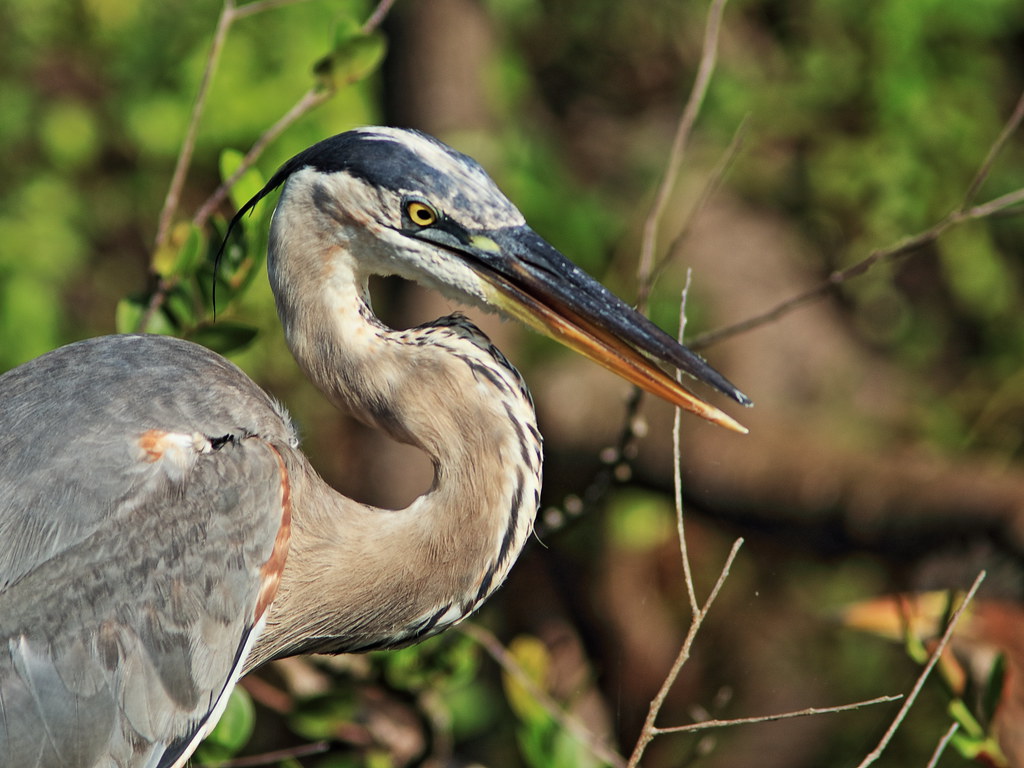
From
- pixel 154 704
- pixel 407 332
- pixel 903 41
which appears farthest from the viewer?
pixel 903 41

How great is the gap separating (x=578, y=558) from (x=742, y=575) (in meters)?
0.53

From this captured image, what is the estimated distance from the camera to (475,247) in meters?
1.64

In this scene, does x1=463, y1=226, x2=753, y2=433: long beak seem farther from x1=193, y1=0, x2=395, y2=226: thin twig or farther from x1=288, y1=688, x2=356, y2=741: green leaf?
x1=288, y1=688, x2=356, y2=741: green leaf

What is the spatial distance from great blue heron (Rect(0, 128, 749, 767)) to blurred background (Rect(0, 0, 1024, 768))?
957 millimetres

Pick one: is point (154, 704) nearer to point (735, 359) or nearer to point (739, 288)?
point (735, 359)

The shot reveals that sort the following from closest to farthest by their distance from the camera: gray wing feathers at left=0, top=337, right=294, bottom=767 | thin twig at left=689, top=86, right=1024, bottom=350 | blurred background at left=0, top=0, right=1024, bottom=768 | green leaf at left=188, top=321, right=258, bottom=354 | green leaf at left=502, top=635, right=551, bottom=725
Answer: gray wing feathers at left=0, top=337, right=294, bottom=767 → thin twig at left=689, top=86, right=1024, bottom=350 → green leaf at left=188, top=321, right=258, bottom=354 → green leaf at left=502, top=635, right=551, bottom=725 → blurred background at left=0, top=0, right=1024, bottom=768

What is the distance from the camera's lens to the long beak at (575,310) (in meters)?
1.61

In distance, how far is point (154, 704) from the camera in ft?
5.33

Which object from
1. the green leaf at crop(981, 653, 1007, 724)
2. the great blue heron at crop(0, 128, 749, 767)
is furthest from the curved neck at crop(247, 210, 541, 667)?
the green leaf at crop(981, 653, 1007, 724)

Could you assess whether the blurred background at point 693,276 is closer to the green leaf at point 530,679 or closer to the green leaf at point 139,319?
the green leaf at point 530,679

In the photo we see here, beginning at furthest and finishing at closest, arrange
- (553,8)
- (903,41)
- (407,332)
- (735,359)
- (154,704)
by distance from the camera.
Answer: (553,8), (903,41), (735,359), (407,332), (154,704)

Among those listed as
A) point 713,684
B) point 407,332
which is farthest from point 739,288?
point 407,332

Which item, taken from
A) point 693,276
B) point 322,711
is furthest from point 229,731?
point 693,276

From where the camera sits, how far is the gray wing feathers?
5.25 feet
